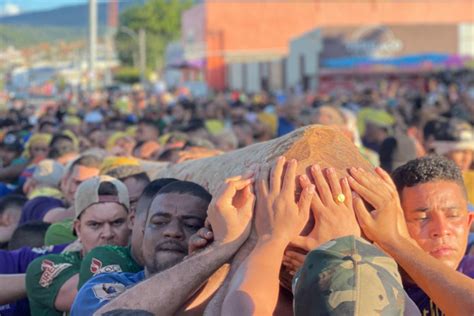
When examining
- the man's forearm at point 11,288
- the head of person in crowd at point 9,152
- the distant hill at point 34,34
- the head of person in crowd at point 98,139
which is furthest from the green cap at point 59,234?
the distant hill at point 34,34

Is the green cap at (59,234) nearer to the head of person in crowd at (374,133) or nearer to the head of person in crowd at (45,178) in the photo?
the head of person in crowd at (45,178)

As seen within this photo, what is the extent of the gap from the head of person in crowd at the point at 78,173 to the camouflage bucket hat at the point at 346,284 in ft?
17.1

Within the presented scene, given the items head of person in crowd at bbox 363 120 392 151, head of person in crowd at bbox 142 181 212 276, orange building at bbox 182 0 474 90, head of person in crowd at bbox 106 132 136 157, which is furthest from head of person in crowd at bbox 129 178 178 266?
orange building at bbox 182 0 474 90

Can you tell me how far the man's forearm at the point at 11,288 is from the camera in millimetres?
5304

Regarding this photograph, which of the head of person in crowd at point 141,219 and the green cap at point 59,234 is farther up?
the head of person in crowd at point 141,219

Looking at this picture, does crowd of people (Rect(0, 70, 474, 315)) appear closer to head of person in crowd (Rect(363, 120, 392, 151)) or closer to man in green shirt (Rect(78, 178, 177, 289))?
man in green shirt (Rect(78, 178, 177, 289))

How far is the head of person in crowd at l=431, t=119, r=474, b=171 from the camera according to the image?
28.3ft

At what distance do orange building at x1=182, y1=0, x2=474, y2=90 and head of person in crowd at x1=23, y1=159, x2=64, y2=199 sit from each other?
52.6 metres

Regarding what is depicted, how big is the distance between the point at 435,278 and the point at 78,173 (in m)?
4.81

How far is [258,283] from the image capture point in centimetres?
318

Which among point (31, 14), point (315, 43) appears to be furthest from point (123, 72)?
point (31, 14)

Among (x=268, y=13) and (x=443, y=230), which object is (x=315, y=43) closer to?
(x=268, y=13)

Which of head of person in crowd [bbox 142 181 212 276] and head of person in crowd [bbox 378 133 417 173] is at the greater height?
head of person in crowd [bbox 142 181 212 276]

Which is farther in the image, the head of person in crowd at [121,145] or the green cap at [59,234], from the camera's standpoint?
the head of person in crowd at [121,145]
